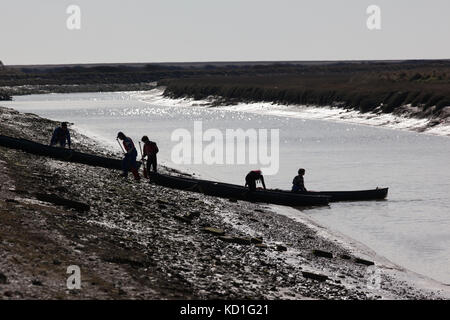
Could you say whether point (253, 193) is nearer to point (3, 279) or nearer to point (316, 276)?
point (316, 276)

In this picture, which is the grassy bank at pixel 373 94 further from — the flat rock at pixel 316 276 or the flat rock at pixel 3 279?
the flat rock at pixel 3 279

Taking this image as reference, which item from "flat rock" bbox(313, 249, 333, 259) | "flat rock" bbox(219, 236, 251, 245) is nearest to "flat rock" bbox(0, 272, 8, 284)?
"flat rock" bbox(219, 236, 251, 245)

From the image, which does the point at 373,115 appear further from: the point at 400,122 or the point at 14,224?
the point at 14,224

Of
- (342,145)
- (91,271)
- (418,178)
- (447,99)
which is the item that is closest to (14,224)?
(91,271)

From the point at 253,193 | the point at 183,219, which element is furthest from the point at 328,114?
the point at 183,219

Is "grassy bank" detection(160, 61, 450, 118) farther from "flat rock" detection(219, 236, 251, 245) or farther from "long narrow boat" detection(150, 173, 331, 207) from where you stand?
"flat rock" detection(219, 236, 251, 245)

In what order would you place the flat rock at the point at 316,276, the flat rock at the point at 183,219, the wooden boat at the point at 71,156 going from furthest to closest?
1. the wooden boat at the point at 71,156
2. the flat rock at the point at 183,219
3. the flat rock at the point at 316,276

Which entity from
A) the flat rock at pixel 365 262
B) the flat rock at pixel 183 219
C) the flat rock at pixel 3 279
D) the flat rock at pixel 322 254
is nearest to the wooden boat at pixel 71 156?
the flat rock at pixel 183 219

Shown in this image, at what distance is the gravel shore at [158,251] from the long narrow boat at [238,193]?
256cm

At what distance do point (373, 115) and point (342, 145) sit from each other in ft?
78.4

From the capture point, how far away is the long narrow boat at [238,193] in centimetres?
3141

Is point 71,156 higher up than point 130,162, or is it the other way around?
point 130,162

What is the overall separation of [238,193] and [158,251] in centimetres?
1291

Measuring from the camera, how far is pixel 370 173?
43.8 metres
